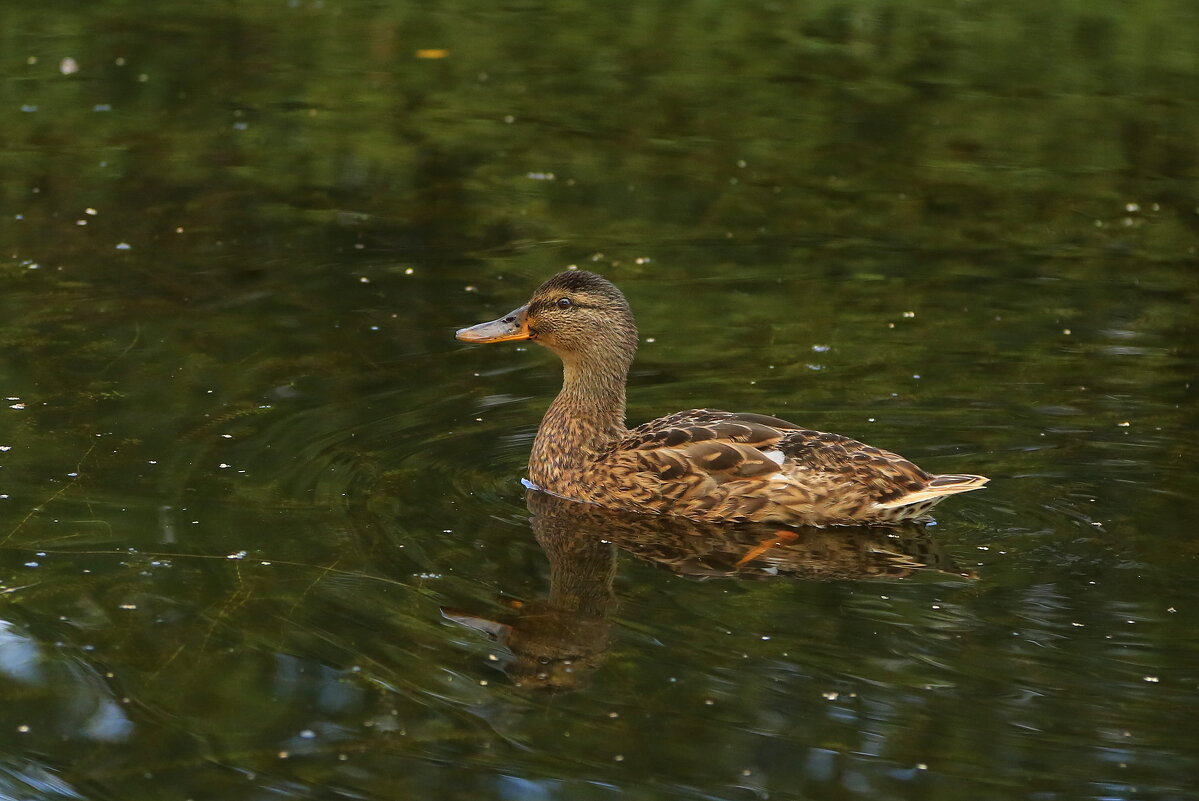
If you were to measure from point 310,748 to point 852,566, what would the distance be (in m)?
2.77

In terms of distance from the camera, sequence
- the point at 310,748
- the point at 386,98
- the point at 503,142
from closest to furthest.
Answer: the point at 310,748
the point at 503,142
the point at 386,98

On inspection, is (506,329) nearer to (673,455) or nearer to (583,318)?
(583,318)

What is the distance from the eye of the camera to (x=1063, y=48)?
1812cm

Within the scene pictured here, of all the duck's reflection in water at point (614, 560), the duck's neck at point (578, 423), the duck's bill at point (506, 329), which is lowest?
the duck's reflection in water at point (614, 560)

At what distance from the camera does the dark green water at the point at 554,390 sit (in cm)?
609

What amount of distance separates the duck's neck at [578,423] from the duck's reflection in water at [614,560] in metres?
0.16

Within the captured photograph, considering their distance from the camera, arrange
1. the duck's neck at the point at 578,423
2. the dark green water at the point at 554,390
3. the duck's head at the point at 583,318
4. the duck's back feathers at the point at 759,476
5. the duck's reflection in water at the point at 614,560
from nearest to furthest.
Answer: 1. the dark green water at the point at 554,390
2. the duck's reflection in water at the point at 614,560
3. the duck's back feathers at the point at 759,476
4. the duck's neck at the point at 578,423
5. the duck's head at the point at 583,318

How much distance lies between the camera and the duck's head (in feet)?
29.7

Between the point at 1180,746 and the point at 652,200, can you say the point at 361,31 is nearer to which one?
the point at 652,200

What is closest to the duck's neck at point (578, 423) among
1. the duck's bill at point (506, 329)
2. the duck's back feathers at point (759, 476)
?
the duck's back feathers at point (759, 476)

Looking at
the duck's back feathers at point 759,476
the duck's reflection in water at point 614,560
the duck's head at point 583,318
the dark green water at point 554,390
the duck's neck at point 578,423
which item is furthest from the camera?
the duck's head at point 583,318

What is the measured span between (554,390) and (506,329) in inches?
37.6

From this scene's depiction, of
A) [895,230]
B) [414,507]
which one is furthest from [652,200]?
[414,507]

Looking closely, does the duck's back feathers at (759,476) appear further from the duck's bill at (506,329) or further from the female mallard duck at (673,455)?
the duck's bill at (506,329)
